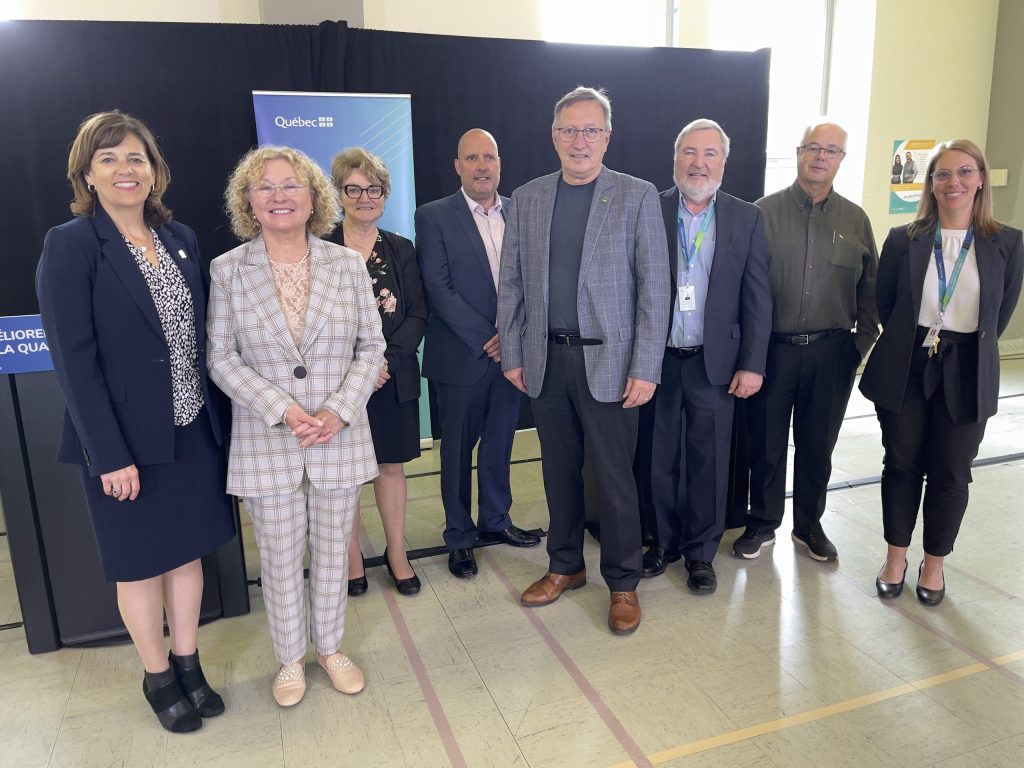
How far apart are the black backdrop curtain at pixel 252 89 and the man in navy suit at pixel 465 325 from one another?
2.04 m

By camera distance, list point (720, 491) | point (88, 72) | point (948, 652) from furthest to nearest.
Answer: point (88, 72) < point (720, 491) < point (948, 652)

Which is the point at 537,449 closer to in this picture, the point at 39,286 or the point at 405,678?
the point at 405,678

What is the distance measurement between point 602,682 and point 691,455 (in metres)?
0.97

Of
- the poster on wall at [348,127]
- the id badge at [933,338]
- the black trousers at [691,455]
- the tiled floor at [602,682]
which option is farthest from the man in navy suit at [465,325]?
the poster on wall at [348,127]

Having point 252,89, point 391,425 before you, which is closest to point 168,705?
point 391,425

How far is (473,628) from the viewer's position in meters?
2.67

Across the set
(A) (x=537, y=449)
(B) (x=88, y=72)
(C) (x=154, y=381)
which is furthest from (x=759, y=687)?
(B) (x=88, y=72)

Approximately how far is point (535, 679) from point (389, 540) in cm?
87

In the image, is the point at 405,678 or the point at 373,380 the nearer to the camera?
the point at 373,380

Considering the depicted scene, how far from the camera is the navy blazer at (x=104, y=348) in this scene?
1.77 m

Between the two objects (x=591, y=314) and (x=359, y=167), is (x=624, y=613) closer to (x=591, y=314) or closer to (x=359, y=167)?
(x=591, y=314)

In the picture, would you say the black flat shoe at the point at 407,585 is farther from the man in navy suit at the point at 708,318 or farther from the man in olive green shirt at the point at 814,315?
the man in olive green shirt at the point at 814,315

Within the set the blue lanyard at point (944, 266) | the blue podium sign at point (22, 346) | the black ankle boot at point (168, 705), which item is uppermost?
the blue lanyard at point (944, 266)

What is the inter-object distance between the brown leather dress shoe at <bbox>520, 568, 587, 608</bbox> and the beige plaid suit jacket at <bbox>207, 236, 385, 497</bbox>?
100 centimetres
